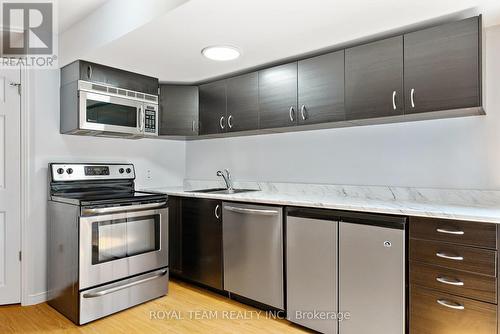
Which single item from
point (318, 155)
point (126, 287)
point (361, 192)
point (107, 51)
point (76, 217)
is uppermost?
point (107, 51)

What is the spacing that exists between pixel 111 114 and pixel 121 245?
118cm

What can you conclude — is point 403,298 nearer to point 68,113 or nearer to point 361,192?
point 361,192

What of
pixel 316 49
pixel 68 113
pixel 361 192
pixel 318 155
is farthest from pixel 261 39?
pixel 68 113

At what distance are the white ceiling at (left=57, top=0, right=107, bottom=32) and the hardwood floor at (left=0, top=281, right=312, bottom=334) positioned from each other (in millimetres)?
2291

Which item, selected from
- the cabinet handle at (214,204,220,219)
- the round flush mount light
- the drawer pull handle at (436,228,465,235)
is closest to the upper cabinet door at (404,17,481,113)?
the drawer pull handle at (436,228,465,235)

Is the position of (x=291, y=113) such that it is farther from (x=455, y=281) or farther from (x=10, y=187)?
(x=10, y=187)

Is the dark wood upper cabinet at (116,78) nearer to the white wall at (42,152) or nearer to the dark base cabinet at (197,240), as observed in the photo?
the white wall at (42,152)

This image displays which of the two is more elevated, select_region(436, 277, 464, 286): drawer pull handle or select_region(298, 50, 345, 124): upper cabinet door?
select_region(298, 50, 345, 124): upper cabinet door

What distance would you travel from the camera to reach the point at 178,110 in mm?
3477

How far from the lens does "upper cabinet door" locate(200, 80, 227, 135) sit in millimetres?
3240

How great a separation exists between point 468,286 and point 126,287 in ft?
7.73

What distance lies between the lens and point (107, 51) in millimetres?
2486

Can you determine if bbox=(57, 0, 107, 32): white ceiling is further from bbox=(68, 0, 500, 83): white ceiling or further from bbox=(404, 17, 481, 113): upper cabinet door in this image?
bbox=(404, 17, 481, 113): upper cabinet door

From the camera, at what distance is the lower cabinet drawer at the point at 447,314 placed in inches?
64.0
